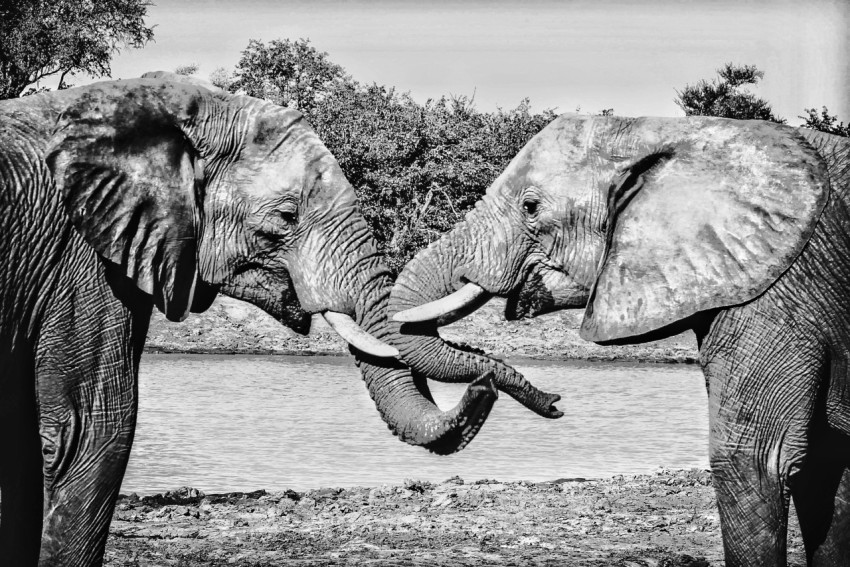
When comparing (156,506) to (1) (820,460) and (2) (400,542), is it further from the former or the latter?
(1) (820,460)

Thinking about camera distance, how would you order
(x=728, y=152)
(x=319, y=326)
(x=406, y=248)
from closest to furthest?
(x=728, y=152) → (x=319, y=326) → (x=406, y=248)

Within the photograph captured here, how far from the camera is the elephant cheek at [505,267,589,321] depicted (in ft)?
19.0

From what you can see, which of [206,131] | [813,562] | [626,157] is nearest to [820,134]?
[626,157]

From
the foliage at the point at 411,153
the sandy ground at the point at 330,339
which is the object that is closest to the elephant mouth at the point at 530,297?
the sandy ground at the point at 330,339

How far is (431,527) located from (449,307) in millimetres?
2716

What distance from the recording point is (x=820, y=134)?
18.6 feet

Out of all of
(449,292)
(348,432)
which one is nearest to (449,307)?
(449,292)

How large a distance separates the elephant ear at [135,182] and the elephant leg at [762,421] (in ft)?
6.87

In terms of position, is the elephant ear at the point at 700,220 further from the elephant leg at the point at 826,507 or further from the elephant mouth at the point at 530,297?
the elephant leg at the point at 826,507

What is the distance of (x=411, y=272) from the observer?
229 inches

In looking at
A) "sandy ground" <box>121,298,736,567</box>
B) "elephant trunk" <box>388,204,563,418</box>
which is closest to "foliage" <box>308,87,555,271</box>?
"sandy ground" <box>121,298,736,567</box>

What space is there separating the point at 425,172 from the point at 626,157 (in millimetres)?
23554

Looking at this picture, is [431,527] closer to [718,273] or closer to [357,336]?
[357,336]

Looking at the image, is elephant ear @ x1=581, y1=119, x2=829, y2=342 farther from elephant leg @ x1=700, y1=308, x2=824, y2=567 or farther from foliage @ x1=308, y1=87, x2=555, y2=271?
foliage @ x1=308, y1=87, x2=555, y2=271
